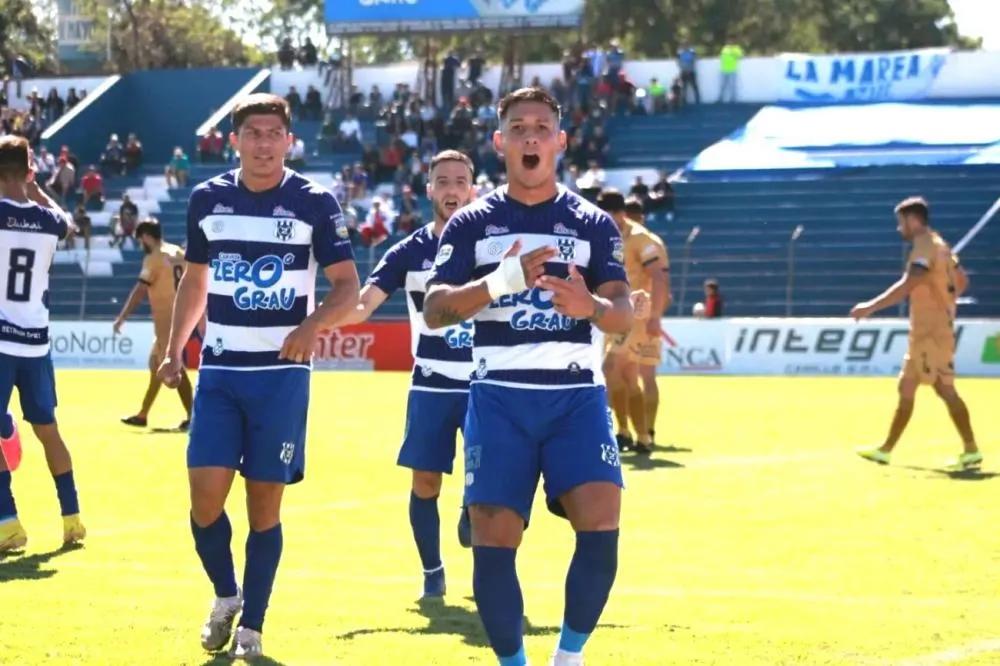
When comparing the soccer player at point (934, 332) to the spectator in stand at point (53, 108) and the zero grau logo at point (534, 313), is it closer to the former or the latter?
the zero grau logo at point (534, 313)

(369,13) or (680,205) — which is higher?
(369,13)

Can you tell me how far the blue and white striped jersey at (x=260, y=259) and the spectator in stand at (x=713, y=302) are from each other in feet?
92.3

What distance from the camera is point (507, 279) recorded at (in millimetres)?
6516

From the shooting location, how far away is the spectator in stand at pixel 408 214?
40875 millimetres

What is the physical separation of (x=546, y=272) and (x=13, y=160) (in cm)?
494

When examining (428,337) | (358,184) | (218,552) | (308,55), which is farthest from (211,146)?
(218,552)

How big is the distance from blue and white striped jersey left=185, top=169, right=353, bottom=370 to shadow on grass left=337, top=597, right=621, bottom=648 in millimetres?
1368

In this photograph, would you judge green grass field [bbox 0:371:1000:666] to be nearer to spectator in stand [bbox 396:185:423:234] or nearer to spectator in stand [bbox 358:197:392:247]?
spectator in stand [bbox 358:197:392:247]

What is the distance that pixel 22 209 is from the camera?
10930mm

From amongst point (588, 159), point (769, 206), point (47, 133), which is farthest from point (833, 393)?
point (47, 133)

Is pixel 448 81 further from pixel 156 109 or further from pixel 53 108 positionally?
pixel 53 108

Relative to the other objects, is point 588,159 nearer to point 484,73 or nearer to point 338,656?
point 484,73

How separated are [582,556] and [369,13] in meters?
44.6

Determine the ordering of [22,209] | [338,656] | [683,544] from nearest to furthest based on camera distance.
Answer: [338,656]
[22,209]
[683,544]
